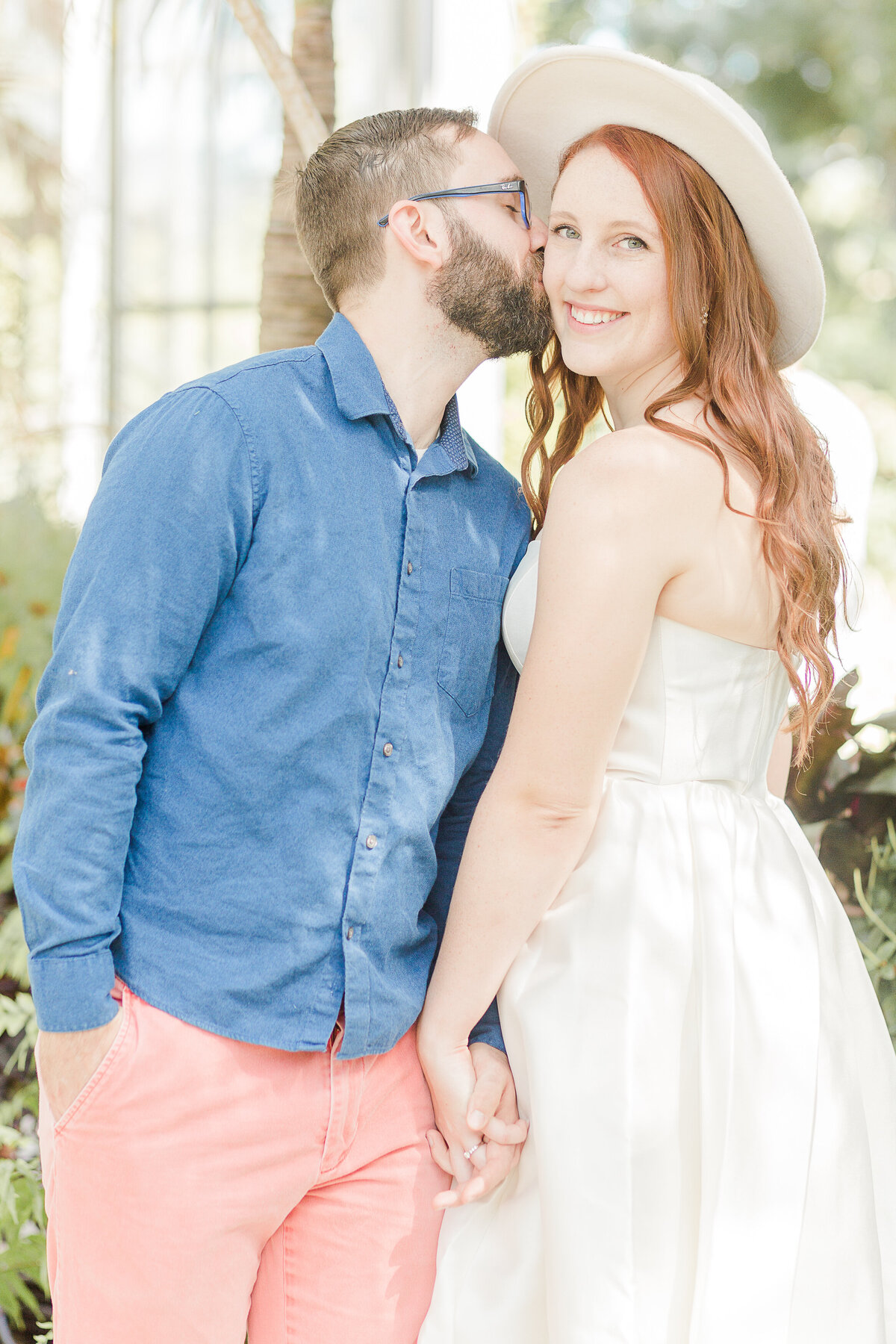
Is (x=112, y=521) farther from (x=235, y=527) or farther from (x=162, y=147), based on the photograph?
(x=162, y=147)

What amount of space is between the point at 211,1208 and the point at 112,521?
0.93m

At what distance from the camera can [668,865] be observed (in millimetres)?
1691

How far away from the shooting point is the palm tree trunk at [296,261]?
283cm

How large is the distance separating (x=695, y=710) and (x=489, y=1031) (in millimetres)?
587

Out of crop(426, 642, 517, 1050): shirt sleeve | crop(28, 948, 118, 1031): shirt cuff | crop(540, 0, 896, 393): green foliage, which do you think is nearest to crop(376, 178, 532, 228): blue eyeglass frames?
crop(426, 642, 517, 1050): shirt sleeve

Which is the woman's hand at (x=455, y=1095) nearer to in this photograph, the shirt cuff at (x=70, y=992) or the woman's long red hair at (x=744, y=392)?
the shirt cuff at (x=70, y=992)

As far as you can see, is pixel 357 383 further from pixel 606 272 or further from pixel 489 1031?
pixel 489 1031

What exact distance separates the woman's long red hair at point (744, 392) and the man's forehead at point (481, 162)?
0.43ft

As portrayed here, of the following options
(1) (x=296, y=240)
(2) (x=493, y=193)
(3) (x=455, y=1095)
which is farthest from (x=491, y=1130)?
(1) (x=296, y=240)

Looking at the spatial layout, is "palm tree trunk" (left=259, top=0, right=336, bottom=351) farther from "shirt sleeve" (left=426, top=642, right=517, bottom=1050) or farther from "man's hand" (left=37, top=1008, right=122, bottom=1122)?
"man's hand" (left=37, top=1008, right=122, bottom=1122)

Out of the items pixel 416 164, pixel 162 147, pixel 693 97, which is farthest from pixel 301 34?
pixel 162 147

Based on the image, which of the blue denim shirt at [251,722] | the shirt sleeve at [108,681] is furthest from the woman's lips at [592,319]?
the shirt sleeve at [108,681]

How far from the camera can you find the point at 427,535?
178 centimetres

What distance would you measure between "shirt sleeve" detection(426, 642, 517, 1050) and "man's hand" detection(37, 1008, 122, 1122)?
1.91 feet
